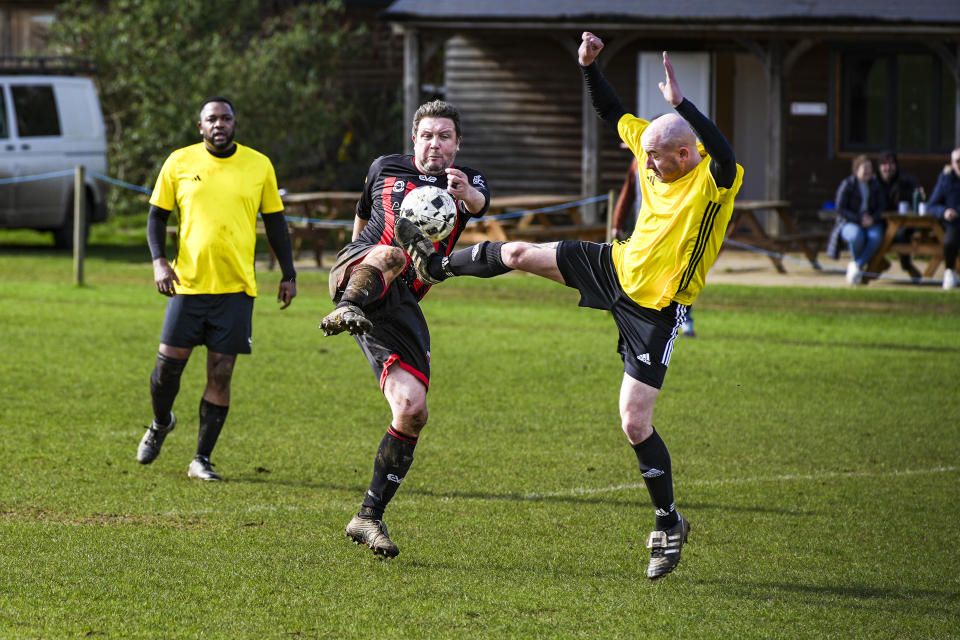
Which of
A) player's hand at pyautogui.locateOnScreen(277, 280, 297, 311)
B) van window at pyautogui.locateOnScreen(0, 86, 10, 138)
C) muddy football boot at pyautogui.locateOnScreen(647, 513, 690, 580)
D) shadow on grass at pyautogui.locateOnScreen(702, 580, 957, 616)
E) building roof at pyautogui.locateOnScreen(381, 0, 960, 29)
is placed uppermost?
building roof at pyautogui.locateOnScreen(381, 0, 960, 29)

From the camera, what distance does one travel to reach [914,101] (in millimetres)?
22469

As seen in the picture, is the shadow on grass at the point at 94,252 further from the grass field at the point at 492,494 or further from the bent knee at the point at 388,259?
the bent knee at the point at 388,259

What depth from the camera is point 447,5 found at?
21859mm

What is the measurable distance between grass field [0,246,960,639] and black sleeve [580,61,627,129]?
2.08 m

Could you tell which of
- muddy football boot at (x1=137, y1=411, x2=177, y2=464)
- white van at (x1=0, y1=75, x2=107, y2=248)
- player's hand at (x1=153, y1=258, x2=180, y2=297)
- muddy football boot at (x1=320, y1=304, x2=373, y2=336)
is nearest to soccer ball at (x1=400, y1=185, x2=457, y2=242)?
muddy football boot at (x1=320, y1=304, x2=373, y2=336)

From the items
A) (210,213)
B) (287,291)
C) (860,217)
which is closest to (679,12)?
(860,217)

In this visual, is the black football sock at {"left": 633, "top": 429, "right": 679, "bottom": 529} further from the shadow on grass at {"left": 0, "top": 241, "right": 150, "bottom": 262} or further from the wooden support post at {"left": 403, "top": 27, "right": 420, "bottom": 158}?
the wooden support post at {"left": 403, "top": 27, "right": 420, "bottom": 158}

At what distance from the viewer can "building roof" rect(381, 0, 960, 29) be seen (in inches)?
795

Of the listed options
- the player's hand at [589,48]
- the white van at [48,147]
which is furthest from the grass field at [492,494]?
the white van at [48,147]

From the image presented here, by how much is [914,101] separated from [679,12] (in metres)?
4.56

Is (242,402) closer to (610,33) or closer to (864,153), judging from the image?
(610,33)

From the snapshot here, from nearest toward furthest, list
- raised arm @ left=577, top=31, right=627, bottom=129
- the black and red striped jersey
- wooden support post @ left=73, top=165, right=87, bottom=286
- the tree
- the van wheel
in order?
the black and red striped jersey
raised arm @ left=577, top=31, right=627, bottom=129
wooden support post @ left=73, top=165, right=87, bottom=286
the van wheel
the tree

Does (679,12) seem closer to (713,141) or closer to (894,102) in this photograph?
(894,102)

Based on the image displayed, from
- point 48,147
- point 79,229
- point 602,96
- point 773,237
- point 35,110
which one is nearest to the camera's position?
point 602,96
